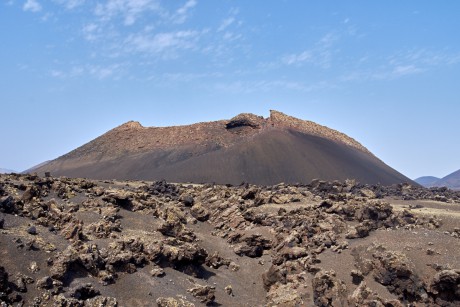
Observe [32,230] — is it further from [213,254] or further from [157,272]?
[213,254]

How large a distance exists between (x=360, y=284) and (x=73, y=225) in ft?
25.2

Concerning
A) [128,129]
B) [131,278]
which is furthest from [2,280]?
[128,129]

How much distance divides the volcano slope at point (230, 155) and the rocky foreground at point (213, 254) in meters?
25.7

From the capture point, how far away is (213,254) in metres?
13.1

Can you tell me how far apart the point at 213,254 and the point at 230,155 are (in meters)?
34.7

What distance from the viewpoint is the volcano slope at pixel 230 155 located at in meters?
43.9

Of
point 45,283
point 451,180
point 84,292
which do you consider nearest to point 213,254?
point 84,292

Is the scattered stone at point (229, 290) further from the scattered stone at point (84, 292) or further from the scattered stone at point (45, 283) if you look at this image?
the scattered stone at point (45, 283)

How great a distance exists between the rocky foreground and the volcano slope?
25.7 metres

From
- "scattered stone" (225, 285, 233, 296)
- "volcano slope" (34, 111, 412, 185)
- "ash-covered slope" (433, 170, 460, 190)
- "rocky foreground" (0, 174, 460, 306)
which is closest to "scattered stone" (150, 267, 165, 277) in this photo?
"rocky foreground" (0, 174, 460, 306)

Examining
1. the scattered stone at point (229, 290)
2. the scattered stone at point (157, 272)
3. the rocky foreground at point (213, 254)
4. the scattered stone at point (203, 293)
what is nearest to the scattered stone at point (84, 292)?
the rocky foreground at point (213, 254)

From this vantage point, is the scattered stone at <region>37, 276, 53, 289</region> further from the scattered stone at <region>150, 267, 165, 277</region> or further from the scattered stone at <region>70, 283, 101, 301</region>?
the scattered stone at <region>150, 267, 165, 277</region>

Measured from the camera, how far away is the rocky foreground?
9.60m

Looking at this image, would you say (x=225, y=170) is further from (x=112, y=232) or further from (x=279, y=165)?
(x=112, y=232)
